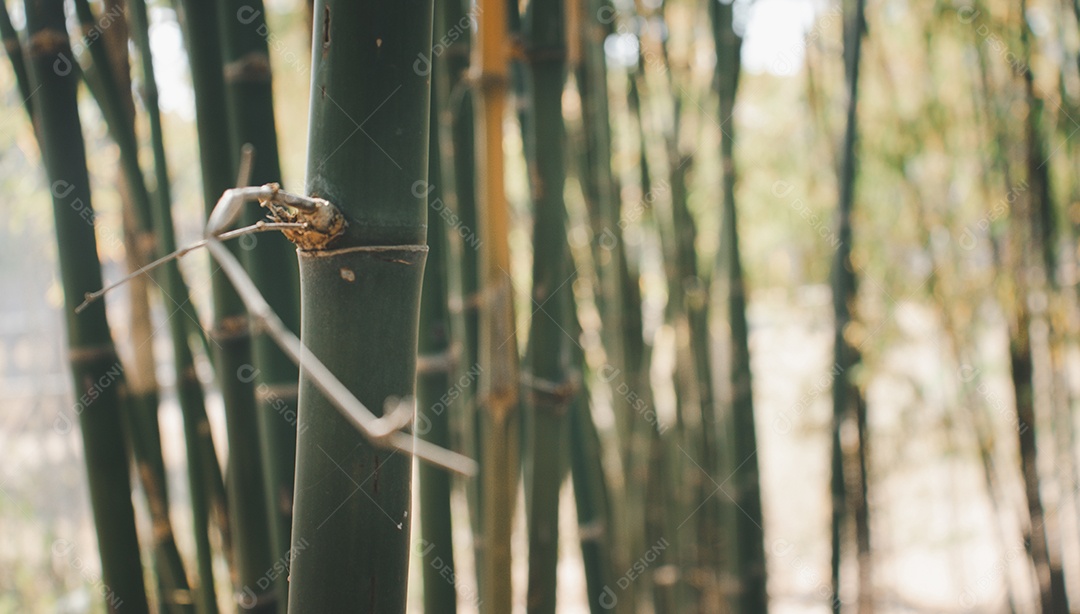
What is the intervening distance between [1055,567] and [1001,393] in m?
1.61

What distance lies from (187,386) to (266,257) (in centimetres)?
32

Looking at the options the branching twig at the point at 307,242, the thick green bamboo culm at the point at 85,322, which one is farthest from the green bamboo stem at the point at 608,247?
the branching twig at the point at 307,242

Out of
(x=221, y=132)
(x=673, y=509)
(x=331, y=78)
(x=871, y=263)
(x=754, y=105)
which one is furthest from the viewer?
(x=754, y=105)

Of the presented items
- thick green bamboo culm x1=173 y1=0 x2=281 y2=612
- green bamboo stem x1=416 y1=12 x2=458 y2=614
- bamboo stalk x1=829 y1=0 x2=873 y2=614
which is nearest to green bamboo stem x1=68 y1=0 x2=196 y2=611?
thick green bamboo culm x1=173 y1=0 x2=281 y2=612

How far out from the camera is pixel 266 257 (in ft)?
2.19

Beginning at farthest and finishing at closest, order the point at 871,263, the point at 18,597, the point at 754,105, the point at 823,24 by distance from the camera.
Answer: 1. the point at 754,105
2. the point at 871,263
3. the point at 18,597
4. the point at 823,24

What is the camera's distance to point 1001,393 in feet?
10.1

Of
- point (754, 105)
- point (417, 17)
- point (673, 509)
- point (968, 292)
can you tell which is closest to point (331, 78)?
point (417, 17)

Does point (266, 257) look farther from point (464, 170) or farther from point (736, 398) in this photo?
point (736, 398)

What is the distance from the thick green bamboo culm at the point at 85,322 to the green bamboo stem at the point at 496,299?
1.25ft

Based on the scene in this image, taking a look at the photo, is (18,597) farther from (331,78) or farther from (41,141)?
(331,78)

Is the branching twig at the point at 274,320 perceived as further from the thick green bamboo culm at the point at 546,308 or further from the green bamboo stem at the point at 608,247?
the green bamboo stem at the point at 608,247

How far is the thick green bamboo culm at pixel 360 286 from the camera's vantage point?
41 cm

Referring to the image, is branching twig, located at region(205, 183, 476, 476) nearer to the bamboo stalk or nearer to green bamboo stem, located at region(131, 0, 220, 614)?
green bamboo stem, located at region(131, 0, 220, 614)
